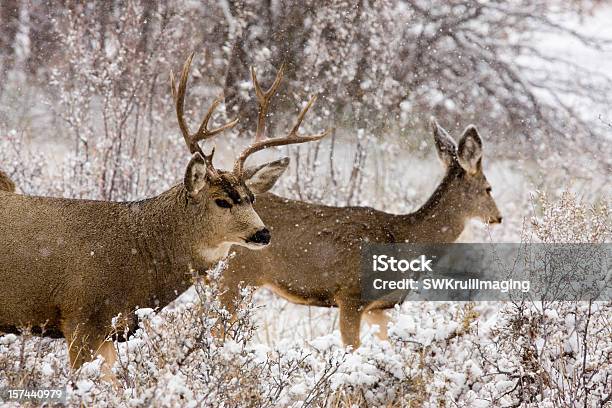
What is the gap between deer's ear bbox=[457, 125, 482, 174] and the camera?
6.07 m

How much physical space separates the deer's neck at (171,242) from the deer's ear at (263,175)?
547mm

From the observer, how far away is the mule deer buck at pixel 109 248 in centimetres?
399

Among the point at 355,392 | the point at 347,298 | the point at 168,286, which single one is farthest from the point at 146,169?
the point at 355,392

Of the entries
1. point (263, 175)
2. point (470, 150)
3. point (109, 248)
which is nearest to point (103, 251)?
point (109, 248)

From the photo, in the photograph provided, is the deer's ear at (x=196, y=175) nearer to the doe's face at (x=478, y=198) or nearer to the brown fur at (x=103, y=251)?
the brown fur at (x=103, y=251)

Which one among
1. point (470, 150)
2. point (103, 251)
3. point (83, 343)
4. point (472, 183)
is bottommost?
point (83, 343)

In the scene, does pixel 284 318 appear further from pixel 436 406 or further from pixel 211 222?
pixel 436 406

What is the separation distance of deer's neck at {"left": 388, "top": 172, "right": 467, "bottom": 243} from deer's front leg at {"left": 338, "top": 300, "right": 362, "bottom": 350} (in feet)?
2.04

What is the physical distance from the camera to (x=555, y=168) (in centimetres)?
1066

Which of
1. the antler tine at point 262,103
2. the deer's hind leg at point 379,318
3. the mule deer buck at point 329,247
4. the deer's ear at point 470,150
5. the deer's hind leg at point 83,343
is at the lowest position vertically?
the deer's hind leg at point 379,318

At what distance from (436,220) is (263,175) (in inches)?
63.5

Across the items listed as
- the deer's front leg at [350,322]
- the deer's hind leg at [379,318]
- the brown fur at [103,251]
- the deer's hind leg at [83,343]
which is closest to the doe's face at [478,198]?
the deer's hind leg at [379,318]

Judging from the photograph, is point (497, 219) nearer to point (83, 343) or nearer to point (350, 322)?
point (350, 322)

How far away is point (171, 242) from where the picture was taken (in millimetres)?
4500
